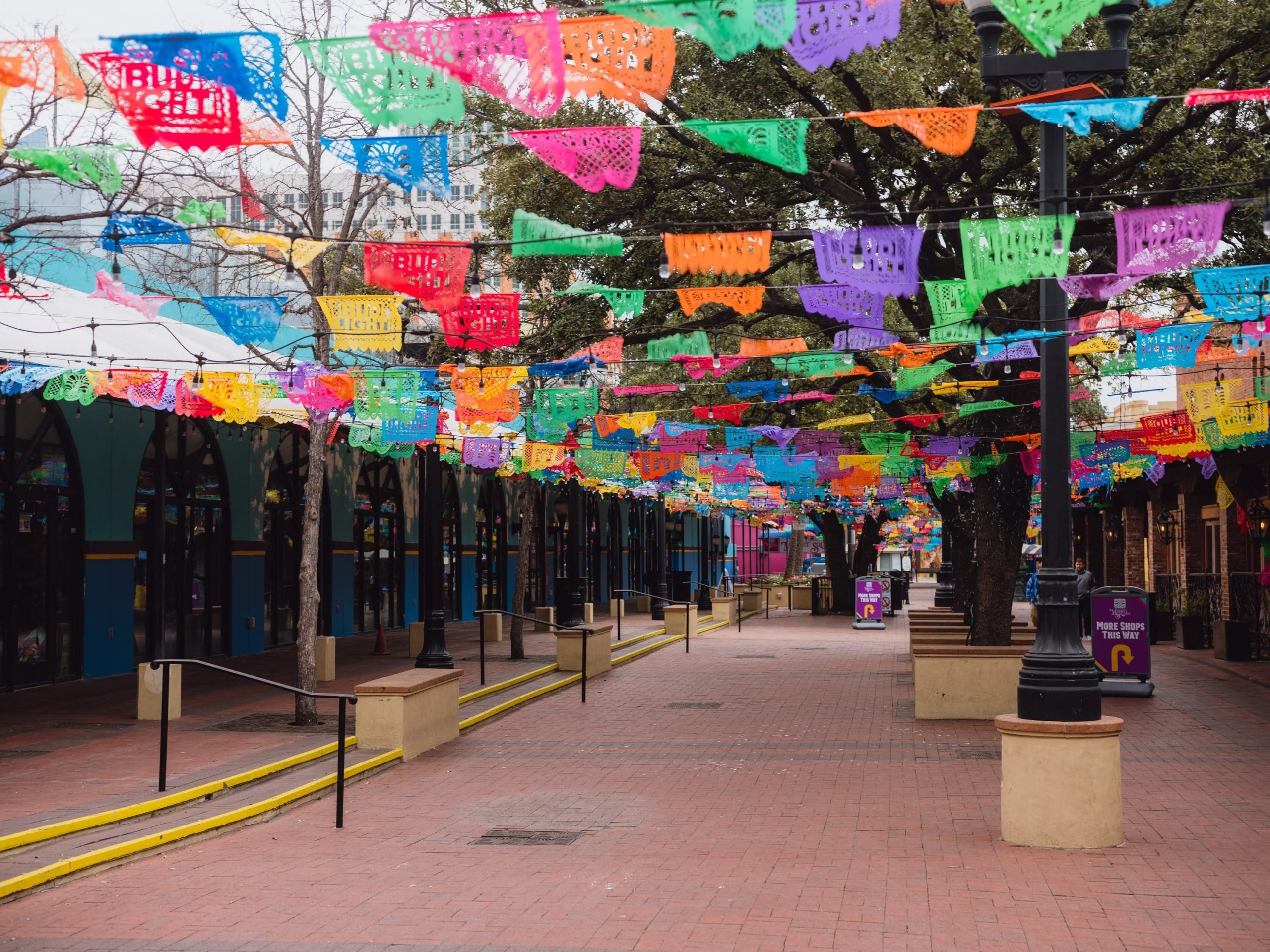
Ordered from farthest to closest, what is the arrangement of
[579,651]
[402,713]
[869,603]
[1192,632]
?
1. [869,603]
2. [1192,632]
3. [579,651]
4. [402,713]

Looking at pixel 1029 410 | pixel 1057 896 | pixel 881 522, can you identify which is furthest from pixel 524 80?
pixel 881 522

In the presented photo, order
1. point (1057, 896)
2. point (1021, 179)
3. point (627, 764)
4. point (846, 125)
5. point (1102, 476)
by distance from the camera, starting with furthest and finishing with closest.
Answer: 1. point (1102, 476)
2. point (1021, 179)
3. point (846, 125)
4. point (627, 764)
5. point (1057, 896)

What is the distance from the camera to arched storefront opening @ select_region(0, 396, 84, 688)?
17766 mm

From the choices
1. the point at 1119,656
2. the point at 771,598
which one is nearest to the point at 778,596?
the point at 771,598

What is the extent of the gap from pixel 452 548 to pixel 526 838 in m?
25.6

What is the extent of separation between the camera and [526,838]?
9.57 m

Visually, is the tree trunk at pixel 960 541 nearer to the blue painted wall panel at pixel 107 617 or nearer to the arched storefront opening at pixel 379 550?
the arched storefront opening at pixel 379 550

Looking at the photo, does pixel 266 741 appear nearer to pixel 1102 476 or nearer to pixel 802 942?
pixel 802 942

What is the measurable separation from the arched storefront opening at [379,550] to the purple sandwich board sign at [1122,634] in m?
15.9

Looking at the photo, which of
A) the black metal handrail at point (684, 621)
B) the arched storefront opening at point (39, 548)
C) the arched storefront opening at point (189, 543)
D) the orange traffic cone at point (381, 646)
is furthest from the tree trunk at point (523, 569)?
the arched storefront opening at point (39, 548)

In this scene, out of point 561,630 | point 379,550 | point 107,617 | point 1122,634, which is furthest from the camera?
point 379,550

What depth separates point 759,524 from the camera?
7838cm

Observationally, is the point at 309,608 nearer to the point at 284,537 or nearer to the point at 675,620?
the point at 284,537

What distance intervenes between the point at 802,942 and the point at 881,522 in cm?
4167
